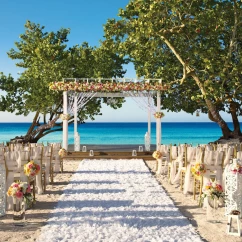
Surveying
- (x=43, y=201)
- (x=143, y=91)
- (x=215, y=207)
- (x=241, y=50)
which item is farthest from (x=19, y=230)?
(x=241, y=50)

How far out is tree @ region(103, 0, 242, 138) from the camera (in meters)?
20.7

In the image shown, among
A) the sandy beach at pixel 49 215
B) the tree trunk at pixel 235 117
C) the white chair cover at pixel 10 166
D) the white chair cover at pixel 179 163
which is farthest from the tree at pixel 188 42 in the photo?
the white chair cover at pixel 10 166

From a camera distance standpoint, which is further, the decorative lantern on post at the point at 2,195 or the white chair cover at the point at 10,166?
the white chair cover at the point at 10,166

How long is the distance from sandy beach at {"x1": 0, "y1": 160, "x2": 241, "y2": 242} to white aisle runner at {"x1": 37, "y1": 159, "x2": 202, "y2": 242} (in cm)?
18

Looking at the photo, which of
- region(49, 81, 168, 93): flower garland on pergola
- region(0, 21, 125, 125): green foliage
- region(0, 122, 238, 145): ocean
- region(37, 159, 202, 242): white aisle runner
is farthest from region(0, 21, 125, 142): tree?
region(37, 159, 202, 242): white aisle runner

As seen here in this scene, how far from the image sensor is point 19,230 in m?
6.82

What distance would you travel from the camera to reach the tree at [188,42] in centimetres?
2072

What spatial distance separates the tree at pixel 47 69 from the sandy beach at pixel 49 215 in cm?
1588

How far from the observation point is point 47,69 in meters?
26.0

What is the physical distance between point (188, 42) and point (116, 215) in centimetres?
1700

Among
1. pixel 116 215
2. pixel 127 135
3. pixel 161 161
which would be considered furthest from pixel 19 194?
pixel 127 135

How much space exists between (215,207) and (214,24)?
50.9 ft

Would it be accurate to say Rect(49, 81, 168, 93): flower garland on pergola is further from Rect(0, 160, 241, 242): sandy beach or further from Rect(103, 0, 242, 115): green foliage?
Rect(0, 160, 241, 242): sandy beach

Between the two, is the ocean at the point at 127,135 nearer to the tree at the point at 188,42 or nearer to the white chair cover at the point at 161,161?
the tree at the point at 188,42
